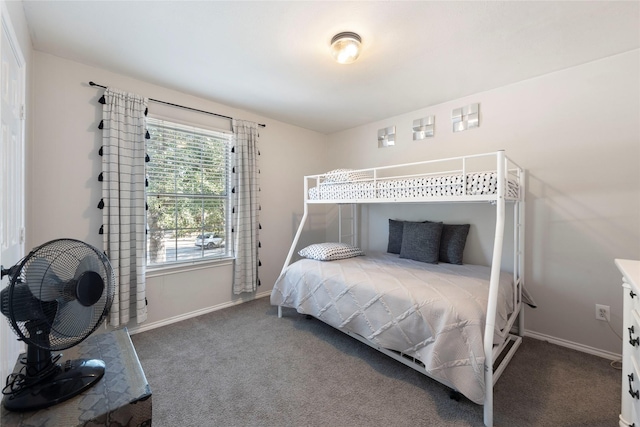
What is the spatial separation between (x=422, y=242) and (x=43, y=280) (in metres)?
2.76

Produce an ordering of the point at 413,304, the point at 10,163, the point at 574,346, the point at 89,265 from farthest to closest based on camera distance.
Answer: the point at 574,346, the point at 413,304, the point at 10,163, the point at 89,265

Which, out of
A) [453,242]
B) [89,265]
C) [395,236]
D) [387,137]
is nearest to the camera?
[89,265]

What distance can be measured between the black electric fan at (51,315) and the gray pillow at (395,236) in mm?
2835

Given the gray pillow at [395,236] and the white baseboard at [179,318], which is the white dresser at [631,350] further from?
the white baseboard at [179,318]

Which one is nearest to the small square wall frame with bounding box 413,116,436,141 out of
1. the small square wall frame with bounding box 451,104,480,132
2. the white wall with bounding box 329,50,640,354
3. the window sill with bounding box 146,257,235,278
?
the small square wall frame with bounding box 451,104,480,132

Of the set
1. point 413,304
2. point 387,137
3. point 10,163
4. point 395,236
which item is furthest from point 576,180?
point 10,163

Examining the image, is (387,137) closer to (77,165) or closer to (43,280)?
(77,165)

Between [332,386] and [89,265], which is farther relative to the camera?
[332,386]

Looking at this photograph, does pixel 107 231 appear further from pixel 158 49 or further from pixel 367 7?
pixel 367 7

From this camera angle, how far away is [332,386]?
69.5 inches

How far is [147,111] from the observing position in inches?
98.4

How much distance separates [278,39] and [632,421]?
272 centimetres

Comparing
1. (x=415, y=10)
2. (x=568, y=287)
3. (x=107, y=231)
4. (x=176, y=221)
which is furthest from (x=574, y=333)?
(x=107, y=231)

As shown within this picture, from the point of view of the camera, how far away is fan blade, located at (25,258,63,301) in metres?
0.82
